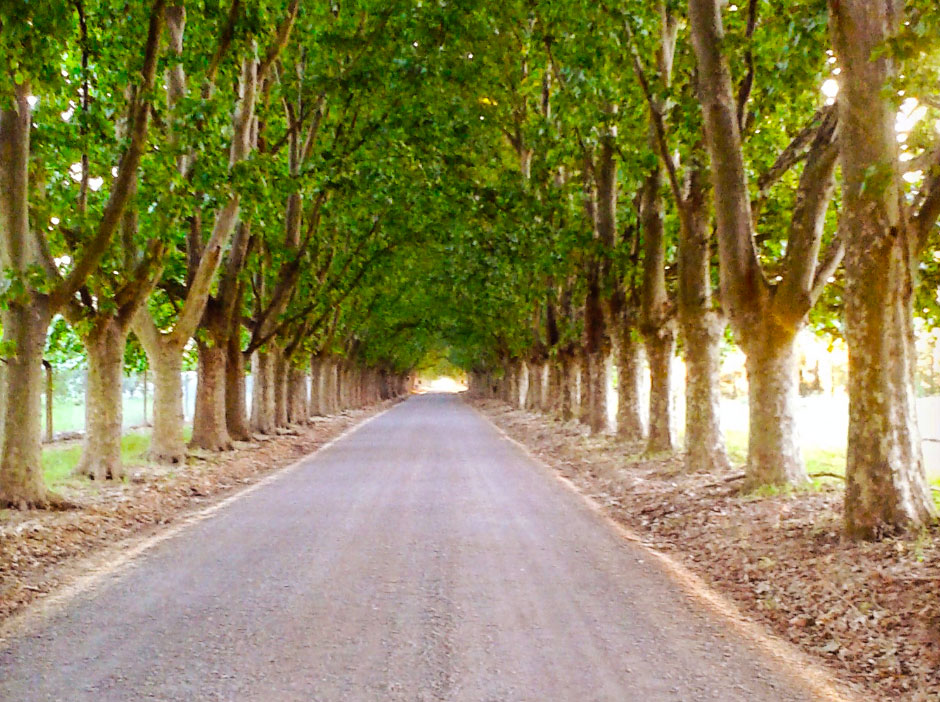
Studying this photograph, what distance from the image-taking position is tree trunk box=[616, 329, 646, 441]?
19.4 meters

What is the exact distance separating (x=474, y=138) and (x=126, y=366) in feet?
38.3

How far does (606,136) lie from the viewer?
1552cm

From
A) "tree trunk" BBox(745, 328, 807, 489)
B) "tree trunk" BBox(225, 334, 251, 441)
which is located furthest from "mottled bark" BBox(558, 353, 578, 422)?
"tree trunk" BBox(745, 328, 807, 489)

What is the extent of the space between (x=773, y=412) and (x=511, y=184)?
11.1 meters

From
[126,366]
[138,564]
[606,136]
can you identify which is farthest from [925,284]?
[126,366]

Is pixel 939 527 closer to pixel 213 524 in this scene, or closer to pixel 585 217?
pixel 213 524

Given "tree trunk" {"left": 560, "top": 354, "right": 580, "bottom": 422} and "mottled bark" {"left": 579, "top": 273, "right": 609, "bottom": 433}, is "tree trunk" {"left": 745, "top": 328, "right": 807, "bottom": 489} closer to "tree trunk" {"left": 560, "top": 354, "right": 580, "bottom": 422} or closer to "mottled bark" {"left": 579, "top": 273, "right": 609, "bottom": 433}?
"mottled bark" {"left": 579, "top": 273, "right": 609, "bottom": 433}

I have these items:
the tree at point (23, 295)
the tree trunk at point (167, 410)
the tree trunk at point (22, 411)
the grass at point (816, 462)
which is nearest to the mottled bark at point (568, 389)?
the grass at point (816, 462)

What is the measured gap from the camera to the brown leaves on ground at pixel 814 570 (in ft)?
17.5

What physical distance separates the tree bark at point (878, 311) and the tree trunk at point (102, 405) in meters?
10.4

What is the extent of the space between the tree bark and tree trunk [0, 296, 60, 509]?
8.72 m

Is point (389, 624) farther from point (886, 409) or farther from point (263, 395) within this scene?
point (263, 395)

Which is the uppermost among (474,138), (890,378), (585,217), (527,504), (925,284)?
(474,138)

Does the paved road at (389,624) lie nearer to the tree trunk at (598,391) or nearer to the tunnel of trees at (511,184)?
the tunnel of trees at (511,184)
